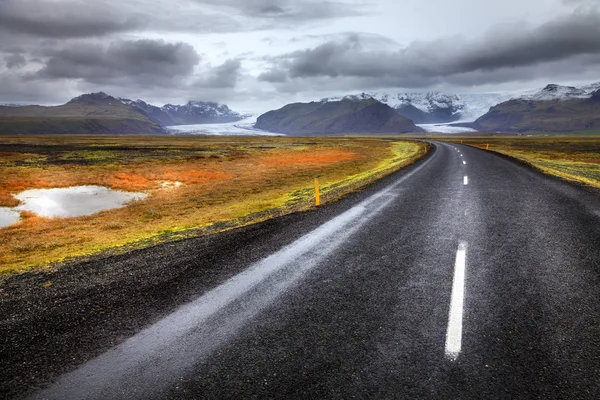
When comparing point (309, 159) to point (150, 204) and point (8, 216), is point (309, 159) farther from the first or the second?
point (8, 216)

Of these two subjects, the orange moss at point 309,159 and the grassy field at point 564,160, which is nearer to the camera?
the grassy field at point 564,160

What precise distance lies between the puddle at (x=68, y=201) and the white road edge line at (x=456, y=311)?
20.0m

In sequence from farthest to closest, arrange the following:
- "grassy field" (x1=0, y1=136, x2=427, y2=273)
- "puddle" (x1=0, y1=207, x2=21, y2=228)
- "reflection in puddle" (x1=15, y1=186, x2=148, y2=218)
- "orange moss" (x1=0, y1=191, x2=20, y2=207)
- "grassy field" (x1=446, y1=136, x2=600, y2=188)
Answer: "orange moss" (x1=0, y1=191, x2=20, y2=207) < "grassy field" (x1=446, y1=136, x2=600, y2=188) < "reflection in puddle" (x1=15, y1=186, x2=148, y2=218) < "puddle" (x1=0, y1=207, x2=21, y2=228) < "grassy field" (x1=0, y1=136, x2=427, y2=273)

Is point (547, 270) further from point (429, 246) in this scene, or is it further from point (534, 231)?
point (534, 231)

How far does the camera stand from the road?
3650mm

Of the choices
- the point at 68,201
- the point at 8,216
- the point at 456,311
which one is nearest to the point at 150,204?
the point at 68,201

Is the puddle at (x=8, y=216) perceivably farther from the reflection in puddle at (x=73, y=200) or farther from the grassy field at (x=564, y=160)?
the grassy field at (x=564, y=160)

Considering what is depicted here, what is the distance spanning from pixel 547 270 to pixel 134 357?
6857mm

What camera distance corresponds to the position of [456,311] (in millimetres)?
5004

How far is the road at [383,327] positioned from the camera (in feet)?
12.0

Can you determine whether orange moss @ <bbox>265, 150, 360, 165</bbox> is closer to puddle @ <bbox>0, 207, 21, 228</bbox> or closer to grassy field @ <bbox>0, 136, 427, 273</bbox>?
grassy field @ <bbox>0, 136, 427, 273</bbox>

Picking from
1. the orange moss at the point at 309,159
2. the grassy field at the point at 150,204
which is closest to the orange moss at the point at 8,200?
the grassy field at the point at 150,204

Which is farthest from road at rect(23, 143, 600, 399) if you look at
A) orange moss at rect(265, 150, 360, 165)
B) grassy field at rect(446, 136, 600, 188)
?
orange moss at rect(265, 150, 360, 165)

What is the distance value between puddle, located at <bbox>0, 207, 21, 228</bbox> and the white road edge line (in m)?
20.9
